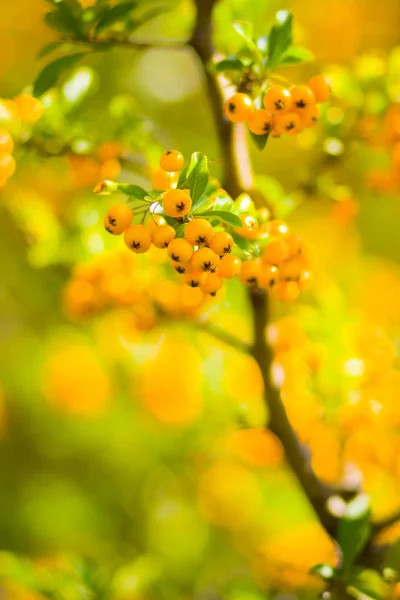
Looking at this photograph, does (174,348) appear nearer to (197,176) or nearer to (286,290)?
(286,290)

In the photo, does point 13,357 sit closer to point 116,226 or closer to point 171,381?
point 171,381

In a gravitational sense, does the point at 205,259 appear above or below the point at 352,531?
above

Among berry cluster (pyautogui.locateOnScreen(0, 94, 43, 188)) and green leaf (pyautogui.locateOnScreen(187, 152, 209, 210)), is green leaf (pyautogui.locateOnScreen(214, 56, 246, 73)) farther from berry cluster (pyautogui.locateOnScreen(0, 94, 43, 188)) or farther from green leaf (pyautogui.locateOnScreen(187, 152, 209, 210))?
berry cluster (pyautogui.locateOnScreen(0, 94, 43, 188))

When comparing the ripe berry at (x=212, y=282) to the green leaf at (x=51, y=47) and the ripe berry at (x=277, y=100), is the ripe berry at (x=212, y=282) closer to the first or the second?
the ripe berry at (x=277, y=100)

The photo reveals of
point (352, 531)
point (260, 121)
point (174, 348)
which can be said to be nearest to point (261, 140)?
point (260, 121)

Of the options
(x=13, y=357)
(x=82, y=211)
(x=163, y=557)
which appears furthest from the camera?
(x=13, y=357)

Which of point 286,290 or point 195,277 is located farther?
point 286,290

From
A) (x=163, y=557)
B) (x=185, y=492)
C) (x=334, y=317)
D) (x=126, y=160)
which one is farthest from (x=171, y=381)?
(x=126, y=160)
